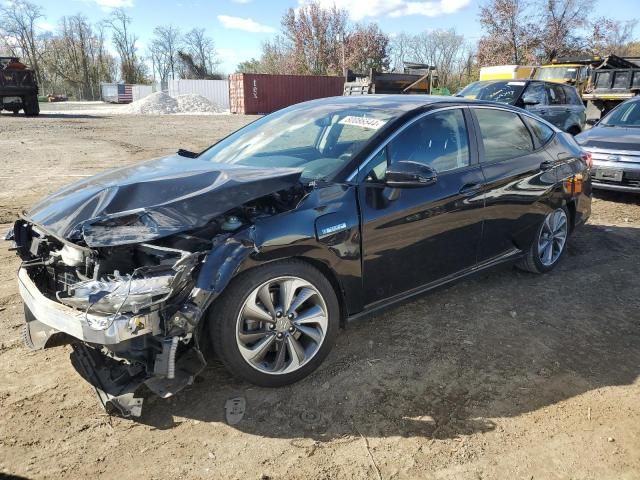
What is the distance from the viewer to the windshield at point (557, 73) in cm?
2005

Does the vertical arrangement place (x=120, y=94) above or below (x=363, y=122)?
above

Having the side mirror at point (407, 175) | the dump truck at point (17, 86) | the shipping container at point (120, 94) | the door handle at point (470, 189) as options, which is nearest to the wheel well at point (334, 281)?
the side mirror at point (407, 175)

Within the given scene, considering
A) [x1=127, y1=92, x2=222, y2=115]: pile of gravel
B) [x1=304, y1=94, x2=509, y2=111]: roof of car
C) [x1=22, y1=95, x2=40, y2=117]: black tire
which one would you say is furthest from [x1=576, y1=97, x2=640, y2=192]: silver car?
[x1=127, y1=92, x2=222, y2=115]: pile of gravel

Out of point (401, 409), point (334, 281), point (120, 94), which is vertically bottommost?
point (401, 409)

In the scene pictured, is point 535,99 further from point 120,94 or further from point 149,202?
point 120,94

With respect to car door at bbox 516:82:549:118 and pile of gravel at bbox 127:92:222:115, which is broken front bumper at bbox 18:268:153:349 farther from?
pile of gravel at bbox 127:92:222:115

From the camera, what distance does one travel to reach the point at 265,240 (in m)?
2.74

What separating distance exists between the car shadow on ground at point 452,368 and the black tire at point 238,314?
11 cm

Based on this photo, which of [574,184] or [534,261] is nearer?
[534,261]

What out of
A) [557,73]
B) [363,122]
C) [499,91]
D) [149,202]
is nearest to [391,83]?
[557,73]

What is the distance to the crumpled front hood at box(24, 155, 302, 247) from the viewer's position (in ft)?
8.62

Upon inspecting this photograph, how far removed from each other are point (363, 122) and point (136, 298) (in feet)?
6.52

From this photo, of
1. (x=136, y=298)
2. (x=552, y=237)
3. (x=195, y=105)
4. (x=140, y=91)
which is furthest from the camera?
(x=140, y=91)

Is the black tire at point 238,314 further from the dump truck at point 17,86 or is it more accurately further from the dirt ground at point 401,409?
the dump truck at point 17,86
